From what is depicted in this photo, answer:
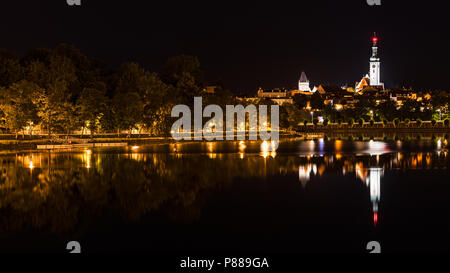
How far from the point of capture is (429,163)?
28.2m

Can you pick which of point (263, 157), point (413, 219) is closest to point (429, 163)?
point (263, 157)

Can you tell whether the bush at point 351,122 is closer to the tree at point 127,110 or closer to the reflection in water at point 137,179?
the tree at point 127,110

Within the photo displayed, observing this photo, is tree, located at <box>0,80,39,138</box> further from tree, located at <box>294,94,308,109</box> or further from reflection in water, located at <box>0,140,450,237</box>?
tree, located at <box>294,94,308,109</box>

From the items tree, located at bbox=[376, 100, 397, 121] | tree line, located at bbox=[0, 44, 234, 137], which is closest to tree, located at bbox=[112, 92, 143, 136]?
tree line, located at bbox=[0, 44, 234, 137]

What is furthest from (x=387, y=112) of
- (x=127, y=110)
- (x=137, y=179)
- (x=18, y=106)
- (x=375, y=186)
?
(x=137, y=179)

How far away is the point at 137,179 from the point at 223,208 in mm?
A: 6498

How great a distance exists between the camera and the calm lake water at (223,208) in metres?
12.1

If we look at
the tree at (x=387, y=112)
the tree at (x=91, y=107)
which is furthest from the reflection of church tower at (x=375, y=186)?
the tree at (x=387, y=112)

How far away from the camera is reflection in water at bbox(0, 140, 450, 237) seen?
15.1 meters

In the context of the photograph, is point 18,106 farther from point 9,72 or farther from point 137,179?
point 137,179

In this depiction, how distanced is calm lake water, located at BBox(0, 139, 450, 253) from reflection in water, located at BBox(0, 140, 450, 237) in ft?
0.15

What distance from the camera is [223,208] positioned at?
15.7 metres
